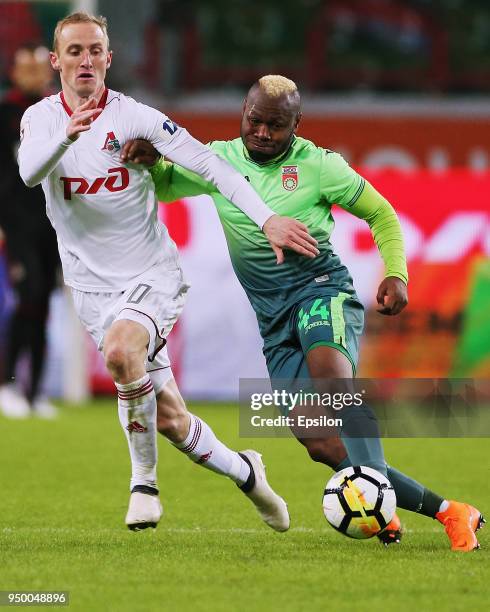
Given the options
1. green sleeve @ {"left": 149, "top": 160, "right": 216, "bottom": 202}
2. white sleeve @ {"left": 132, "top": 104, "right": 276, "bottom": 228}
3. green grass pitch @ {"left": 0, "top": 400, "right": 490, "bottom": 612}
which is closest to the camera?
green grass pitch @ {"left": 0, "top": 400, "right": 490, "bottom": 612}

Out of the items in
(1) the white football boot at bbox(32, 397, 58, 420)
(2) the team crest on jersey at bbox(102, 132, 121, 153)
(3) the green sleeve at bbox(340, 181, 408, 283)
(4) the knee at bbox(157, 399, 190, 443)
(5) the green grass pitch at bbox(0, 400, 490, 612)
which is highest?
(2) the team crest on jersey at bbox(102, 132, 121, 153)

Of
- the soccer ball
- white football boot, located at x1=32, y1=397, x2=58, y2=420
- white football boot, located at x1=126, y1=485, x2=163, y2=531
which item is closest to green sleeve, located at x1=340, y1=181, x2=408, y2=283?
the soccer ball

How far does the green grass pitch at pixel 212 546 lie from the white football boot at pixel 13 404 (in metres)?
1.96

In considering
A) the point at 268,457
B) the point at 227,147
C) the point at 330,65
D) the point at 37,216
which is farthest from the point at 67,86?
the point at 330,65

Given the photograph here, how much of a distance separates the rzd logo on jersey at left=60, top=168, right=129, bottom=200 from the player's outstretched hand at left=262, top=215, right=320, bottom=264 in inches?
28.0

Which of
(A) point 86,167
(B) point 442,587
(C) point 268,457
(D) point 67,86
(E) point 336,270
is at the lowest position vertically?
(B) point 442,587

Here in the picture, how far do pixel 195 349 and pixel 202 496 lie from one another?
16.4ft

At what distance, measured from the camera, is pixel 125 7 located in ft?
59.8

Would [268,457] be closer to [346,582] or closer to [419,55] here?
[346,582]

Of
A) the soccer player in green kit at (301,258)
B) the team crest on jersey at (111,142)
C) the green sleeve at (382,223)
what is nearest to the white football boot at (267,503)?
the soccer player in green kit at (301,258)

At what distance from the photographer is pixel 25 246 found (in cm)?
1060

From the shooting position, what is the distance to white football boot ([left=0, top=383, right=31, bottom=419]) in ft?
35.6

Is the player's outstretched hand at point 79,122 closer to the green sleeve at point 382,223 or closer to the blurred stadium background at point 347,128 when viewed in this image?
the green sleeve at point 382,223

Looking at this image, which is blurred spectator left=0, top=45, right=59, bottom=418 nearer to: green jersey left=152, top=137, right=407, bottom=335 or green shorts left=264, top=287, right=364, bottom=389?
green jersey left=152, top=137, right=407, bottom=335
